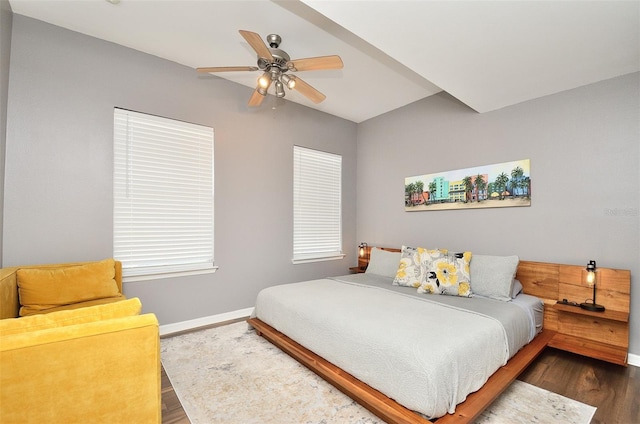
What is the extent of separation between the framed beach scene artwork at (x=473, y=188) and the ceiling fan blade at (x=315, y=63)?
2.29 m

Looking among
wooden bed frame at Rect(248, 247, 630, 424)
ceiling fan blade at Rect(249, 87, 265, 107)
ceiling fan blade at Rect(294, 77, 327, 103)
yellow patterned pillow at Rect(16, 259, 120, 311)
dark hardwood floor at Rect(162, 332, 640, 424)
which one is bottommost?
dark hardwood floor at Rect(162, 332, 640, 424)

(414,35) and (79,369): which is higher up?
(414,35)

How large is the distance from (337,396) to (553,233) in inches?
108

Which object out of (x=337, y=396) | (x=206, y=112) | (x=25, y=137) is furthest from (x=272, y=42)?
(x=337, y=396)

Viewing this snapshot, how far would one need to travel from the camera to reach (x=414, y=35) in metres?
2.16

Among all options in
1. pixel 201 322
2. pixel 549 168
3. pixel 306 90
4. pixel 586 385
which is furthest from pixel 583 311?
pixel 201 322

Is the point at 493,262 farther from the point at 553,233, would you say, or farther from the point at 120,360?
the point at 120,360

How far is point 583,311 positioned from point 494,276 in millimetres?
733

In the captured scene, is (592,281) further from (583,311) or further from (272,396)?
(272,396)

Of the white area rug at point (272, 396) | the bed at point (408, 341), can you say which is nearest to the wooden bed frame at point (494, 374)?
the bed at point (408, 341)

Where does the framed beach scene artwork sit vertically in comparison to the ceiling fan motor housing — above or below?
below

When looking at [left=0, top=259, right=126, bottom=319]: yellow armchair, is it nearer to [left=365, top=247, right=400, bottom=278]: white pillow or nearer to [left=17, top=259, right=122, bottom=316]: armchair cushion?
[left=17, top=259, right=122, bottom=316]: armchair cushion

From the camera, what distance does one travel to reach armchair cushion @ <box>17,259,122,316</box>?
2.22 m

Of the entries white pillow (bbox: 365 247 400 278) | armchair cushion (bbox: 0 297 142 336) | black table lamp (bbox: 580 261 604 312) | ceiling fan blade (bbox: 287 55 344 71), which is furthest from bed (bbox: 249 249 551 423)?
ceiling fan blade (bbox: 287 55 344 71)
